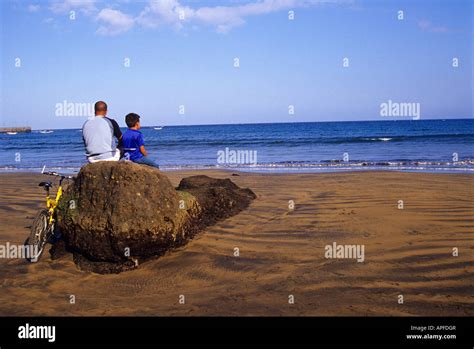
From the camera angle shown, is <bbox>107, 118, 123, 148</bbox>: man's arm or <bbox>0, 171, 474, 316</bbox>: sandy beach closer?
<bbox>0, 171, 474, 316</bbox>: sandy beach

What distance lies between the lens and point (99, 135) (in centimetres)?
594

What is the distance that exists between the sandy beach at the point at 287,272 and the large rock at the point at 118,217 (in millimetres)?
220

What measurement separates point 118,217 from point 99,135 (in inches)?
53.4

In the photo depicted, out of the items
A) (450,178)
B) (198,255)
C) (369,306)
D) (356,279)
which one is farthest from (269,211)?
(450,178)

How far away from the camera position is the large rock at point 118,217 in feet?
17.4

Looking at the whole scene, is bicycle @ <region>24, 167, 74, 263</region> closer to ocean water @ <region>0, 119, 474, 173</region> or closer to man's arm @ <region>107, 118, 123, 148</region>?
man's arm @ <region>107, 118, 123, 148</region>

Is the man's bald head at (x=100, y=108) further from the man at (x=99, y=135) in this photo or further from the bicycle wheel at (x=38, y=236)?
the bicycle wheel at (x=38, y=236)

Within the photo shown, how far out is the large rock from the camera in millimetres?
5305

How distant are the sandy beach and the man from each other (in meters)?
1.49

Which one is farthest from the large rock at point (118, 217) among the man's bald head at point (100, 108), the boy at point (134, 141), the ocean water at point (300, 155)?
the ocean water at point (300, 155)

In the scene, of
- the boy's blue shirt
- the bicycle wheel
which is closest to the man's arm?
the boy's blue shirt

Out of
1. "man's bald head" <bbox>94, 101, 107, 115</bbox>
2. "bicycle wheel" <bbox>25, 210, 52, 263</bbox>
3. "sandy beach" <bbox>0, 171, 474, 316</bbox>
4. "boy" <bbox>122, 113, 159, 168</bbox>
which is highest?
"man's bald head" <bbox>94, 101, 107, 115</bbox>

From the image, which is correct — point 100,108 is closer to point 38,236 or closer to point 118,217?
point 118,217

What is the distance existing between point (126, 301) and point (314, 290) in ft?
6.62
